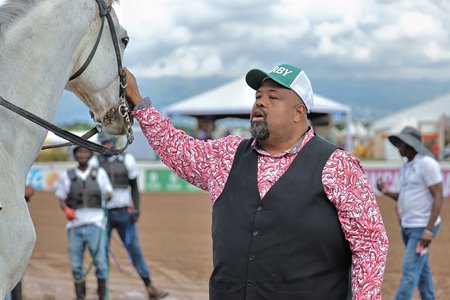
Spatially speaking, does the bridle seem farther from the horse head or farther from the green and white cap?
the green and white cap

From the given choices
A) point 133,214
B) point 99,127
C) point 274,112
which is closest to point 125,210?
point 133,214

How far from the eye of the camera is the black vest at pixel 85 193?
25.6 feet

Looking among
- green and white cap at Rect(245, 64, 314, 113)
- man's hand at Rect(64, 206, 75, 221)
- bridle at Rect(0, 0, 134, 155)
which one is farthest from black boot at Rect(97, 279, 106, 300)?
green and white cap at Rect(245, 64, 314, 113)

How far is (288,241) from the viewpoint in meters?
3.18

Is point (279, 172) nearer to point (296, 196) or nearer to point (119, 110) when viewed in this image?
point (296, 196)

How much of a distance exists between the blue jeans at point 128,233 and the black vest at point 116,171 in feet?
1.03

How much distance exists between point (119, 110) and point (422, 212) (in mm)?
4413

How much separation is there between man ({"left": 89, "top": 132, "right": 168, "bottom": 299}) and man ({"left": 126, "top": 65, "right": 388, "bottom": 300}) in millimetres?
5128

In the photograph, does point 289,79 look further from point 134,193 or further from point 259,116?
point 134,193

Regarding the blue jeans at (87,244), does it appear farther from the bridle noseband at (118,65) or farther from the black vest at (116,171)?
the bridle noseband at (118,65)

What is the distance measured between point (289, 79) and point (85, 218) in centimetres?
502

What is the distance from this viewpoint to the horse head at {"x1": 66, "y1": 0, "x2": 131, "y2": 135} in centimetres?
329

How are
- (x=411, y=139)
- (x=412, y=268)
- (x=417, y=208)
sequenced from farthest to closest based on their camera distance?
(x=411, y=139) < (x=417, y=208) < (x=412, y=268)

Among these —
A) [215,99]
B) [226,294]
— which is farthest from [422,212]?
[215,99]
